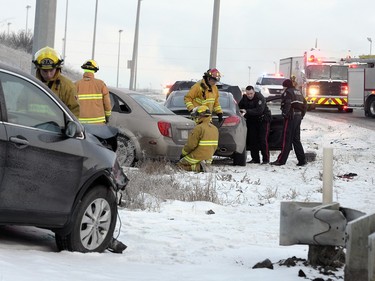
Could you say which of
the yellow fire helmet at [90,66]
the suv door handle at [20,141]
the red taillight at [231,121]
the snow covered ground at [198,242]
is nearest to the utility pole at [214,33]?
the red taillight at [231,121]

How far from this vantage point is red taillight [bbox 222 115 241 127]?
1531cm

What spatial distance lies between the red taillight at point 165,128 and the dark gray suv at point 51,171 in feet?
21.0

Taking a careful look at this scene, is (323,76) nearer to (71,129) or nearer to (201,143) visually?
(201,143)

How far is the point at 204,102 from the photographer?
578 inches

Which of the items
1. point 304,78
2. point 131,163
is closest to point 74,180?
Answer: point 131,163

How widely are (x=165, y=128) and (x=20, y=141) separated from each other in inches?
301

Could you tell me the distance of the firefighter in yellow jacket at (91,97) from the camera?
1227 cm

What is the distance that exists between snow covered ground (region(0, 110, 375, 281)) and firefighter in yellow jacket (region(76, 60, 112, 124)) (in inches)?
62.0

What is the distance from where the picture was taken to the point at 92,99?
12.2 meters

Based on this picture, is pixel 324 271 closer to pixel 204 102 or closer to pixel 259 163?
pixel 204 102

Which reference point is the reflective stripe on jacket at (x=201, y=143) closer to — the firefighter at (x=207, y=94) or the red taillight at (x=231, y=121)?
the firefighter at (x=207, y=94)

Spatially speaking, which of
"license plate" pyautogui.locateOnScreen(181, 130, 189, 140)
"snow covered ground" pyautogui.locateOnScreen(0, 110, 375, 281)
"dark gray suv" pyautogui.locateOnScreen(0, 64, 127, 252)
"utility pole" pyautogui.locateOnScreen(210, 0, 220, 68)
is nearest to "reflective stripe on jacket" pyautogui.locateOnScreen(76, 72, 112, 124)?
"snow covered ground" pyautogui.locateOnScreen(0, 110, 375, 281)

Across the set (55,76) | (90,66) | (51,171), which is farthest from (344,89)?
(51,171)

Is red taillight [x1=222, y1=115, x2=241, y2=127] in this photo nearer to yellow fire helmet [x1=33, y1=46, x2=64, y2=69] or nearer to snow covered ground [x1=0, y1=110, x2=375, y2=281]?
snow covered ground [x1=0, y1=110, x2=375, y2=281]
